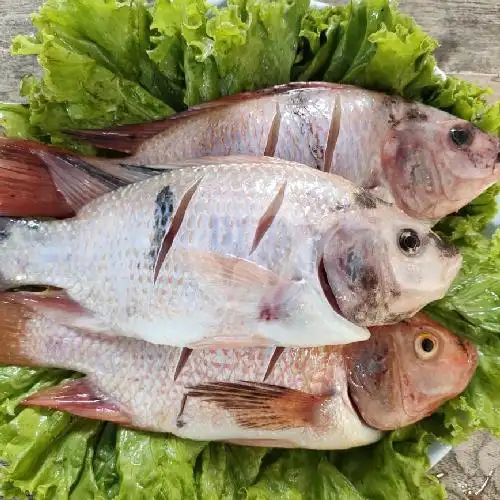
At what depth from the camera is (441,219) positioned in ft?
5.77

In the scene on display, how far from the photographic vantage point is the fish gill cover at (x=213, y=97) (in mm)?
1580

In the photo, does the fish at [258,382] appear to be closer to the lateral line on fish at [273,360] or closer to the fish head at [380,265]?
the lateral line on fish at [273,360]

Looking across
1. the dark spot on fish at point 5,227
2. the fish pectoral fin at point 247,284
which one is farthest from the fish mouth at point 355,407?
the dark spot on fish at point 5,227

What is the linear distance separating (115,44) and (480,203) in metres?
1.09

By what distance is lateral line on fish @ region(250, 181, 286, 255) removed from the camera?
4.56 ft

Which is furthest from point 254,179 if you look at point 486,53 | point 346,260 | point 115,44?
point 486,53

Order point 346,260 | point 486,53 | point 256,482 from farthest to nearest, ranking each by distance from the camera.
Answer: point 486,53 → point 256,482 → point 346,260

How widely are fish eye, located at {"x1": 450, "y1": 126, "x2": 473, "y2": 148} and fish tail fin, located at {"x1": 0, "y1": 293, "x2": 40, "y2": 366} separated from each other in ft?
3.88

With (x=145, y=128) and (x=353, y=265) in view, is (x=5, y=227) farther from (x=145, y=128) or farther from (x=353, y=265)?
(x=353, y=265)

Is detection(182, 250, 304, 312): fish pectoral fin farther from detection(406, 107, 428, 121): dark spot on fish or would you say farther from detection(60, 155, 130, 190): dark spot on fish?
detection(406, 107, 428, 121): dark spot on fish

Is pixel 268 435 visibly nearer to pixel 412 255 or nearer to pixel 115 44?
pixel 412 255

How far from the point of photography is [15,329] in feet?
5.46

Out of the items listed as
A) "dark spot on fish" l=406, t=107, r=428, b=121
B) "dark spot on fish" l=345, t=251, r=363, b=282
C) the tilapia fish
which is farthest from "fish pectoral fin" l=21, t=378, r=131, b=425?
"dark spot on fish" l=406, t=107, r=428, b=121

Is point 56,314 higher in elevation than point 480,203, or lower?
lower
